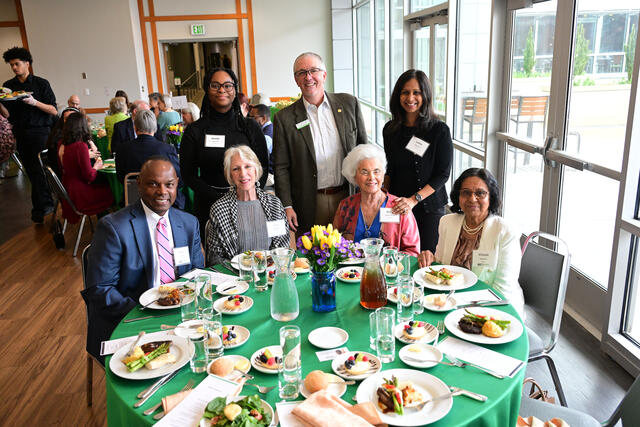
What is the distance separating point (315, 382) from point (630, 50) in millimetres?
2653

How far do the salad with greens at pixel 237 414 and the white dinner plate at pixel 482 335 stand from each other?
744 millimetres

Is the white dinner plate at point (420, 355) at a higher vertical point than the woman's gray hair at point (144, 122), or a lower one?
lower

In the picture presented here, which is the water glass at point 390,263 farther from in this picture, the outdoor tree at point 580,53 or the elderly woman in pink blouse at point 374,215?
the outdoor tree at point 580,53

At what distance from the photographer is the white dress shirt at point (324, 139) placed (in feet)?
10.7

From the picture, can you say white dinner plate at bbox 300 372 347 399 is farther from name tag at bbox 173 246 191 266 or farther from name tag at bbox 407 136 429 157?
→ name tag at bbox 407 136 429 157

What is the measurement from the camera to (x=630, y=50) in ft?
9.04

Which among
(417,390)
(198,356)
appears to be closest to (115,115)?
(198,356)

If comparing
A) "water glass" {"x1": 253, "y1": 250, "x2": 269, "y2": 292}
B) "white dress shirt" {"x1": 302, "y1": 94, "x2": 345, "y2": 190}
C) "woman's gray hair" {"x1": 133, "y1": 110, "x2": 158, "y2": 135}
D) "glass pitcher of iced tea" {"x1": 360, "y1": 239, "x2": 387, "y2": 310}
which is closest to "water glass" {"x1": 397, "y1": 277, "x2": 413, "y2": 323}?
"glass pitcher of iced tea" {"x1": 360, "y1": 239, "x2": 387, "y2": 310}

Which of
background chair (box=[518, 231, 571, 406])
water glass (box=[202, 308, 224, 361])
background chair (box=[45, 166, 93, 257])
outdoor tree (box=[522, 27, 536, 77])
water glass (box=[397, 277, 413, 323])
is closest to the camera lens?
water glass (box=[202, 308, 224, 361])

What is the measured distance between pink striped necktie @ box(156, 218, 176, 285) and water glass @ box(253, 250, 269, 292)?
1.67ft

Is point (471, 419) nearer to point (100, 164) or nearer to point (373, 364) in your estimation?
point (373, 364)

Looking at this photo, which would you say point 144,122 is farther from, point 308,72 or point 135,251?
point 135,251

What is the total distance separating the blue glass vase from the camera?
1880mm

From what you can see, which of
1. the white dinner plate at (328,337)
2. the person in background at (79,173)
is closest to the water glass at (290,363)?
the white dinner plate at (328,337)
